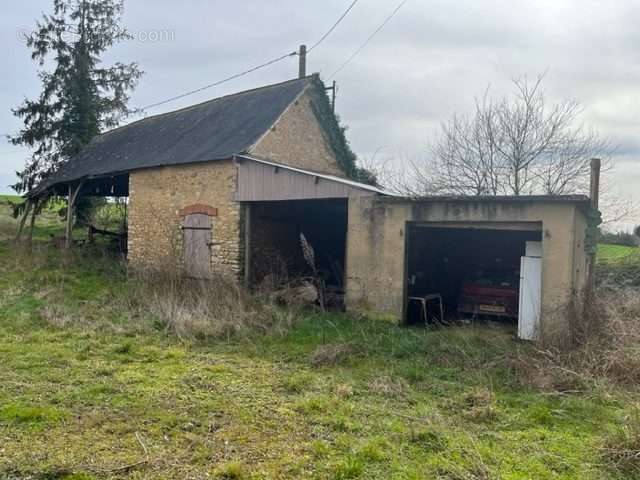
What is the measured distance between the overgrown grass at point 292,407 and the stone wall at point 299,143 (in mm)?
6357

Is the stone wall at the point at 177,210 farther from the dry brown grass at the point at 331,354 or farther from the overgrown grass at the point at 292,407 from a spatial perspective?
the dry brown grass at the point at 331,354

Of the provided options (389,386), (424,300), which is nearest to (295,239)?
(424,300)

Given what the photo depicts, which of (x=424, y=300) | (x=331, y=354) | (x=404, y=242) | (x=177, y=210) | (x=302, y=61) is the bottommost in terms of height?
(x=331, y=354)

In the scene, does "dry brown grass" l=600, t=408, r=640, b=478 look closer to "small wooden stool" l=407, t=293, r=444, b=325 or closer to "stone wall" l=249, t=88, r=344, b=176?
"small wooden stool" l=407, t=293, r=444, b=325

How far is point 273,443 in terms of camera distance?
449 centimetres

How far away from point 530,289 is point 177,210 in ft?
31.9

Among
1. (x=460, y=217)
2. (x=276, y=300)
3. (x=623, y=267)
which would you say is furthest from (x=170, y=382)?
(x=623, y=267)

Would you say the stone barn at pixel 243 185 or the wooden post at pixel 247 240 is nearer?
the stone barn at pixel 243 185

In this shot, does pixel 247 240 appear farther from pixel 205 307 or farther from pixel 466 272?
pixel 466 272

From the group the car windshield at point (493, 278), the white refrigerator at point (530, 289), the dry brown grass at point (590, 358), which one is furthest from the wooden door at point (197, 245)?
the dry brown grass at point (590, 358)

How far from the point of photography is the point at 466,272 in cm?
1258

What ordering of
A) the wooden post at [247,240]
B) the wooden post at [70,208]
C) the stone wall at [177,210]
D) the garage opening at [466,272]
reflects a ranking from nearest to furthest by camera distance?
the garage opening at [466,272], the wooden post at [247,240], the stone wall at [177,210], the wooden post at [70,208]

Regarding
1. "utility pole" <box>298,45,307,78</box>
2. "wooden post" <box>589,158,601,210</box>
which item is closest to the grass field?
"wooden post" <box>589,158,601,210</box>

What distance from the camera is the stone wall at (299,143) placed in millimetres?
13828
